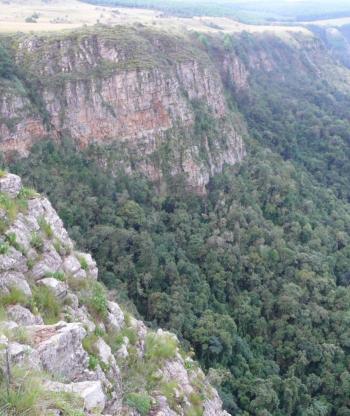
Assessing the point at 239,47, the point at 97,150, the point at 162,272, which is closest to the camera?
the point at 162,272

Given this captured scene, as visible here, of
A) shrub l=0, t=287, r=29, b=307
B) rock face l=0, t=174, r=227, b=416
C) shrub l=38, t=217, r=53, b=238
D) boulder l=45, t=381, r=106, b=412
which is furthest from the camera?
shrub l=38, t=217, r=53, b=238

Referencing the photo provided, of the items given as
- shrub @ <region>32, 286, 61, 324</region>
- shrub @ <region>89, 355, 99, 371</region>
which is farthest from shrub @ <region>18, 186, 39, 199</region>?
shrub @ <region>89, 355, 99, 371</region>

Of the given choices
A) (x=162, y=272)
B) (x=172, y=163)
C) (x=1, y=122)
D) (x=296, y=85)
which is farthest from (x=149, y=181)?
(x=296, y=85)

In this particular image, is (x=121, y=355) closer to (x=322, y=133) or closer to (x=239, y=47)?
(x=322, y=133)

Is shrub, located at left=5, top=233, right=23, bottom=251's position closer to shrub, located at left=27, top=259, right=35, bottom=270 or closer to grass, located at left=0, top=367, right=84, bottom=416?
shrub, located at left=27, top=259, right=35, bottom=270

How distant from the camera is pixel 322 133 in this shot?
84.0 meters

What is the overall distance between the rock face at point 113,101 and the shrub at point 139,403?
43177 millimetres

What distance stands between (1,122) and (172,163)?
69.2 feet

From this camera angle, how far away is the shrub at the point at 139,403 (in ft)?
45.5

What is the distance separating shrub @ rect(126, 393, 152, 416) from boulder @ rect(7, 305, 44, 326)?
11.2 ft

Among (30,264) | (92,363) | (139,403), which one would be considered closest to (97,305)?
(30,264)

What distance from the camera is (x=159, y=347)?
18.2 metres

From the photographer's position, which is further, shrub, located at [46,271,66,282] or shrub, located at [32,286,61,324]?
shrub, located at [46,271,66,282]

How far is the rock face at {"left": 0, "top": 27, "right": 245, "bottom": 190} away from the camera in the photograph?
55812mm
